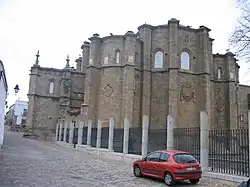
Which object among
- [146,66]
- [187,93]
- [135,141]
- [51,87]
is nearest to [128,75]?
[146,66]

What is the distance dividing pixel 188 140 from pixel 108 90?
25.2 meters

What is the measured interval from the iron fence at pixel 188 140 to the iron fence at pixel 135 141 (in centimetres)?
372

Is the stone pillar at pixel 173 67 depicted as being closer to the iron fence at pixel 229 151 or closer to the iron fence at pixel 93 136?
the iron fence at pixel 93 136

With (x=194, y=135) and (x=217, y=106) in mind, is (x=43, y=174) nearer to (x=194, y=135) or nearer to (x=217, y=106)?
(x=194, y=135)

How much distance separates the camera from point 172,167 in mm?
11352

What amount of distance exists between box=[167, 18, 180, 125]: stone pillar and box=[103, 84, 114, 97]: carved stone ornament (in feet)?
25.7

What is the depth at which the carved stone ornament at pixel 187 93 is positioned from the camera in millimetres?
40156

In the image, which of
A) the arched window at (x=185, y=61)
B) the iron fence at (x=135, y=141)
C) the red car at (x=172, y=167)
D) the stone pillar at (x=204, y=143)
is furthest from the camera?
the arched window at (x=185, y=61)

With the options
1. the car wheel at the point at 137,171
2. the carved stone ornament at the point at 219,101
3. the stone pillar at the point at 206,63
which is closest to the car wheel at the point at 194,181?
the car wheel at the point at 137,171

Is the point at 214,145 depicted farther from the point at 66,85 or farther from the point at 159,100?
the point at 66,85

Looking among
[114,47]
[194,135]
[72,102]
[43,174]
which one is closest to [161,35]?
[114,47]

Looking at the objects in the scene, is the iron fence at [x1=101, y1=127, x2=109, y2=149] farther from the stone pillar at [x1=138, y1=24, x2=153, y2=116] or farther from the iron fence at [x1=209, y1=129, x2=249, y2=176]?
the stone pillar at [x1=138, y1=24, x2=153, y2=116]

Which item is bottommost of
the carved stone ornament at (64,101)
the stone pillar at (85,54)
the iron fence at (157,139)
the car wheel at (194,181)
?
the car wheel at (194,181)

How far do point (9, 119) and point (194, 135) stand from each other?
7328 centimetres
